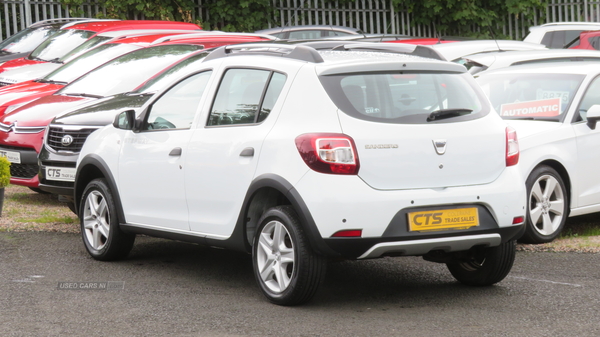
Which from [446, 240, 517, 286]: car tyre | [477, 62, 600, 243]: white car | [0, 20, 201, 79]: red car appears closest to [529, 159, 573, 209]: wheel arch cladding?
[477, 62, 600, 243]: white car

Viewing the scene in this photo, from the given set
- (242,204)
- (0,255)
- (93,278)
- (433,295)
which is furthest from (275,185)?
(0,255)

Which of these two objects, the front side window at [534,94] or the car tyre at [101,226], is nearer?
the car tyre at [101,226]

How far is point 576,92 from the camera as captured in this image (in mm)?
8633

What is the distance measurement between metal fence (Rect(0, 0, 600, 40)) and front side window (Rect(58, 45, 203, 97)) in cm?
1034

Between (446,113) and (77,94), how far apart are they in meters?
5.80

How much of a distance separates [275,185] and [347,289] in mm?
1153

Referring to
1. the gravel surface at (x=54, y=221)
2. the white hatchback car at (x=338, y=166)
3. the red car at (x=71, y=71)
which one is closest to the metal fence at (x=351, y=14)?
the red car at (x=71, y=71)

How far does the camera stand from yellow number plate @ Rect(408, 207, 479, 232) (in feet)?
17.9

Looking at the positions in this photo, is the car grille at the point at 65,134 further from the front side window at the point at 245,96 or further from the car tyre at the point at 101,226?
the front side window at the point at 245,96

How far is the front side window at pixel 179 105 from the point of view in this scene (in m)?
6.66

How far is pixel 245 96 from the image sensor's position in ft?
20.3

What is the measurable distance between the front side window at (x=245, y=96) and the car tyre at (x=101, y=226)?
1.49 m

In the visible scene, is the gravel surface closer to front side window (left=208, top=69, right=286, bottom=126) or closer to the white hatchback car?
the white hatchback car

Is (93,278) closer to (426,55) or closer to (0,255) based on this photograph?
(0,255)
